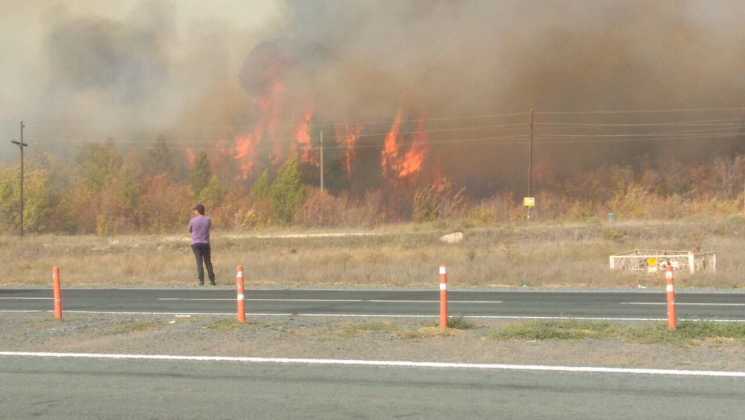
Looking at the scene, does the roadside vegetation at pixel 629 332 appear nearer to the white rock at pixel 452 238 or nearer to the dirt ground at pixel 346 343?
the dirt ground at pixel 346 343

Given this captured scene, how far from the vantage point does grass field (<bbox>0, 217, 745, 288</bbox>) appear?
19.8 meters

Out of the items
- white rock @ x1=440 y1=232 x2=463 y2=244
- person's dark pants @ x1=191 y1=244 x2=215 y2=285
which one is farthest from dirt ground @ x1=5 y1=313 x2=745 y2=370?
white rock @ x1=440 y1=232 x2=463 y2=244

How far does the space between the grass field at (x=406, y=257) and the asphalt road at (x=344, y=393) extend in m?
11.3

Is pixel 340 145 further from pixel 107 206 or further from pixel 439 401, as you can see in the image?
pixel 439 401

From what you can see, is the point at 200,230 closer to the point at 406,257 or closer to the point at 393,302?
the point at 393,302

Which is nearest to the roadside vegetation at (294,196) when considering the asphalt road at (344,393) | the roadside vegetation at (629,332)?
the roadside vegetation at (629,332)

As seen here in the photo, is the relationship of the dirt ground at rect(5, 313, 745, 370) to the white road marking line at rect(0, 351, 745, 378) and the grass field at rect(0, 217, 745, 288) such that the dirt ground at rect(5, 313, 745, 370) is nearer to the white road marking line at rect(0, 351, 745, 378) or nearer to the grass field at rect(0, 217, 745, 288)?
the white road marking line at rect(0, 351, 745, 378)

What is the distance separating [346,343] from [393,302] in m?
5.41

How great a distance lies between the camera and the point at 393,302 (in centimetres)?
1459

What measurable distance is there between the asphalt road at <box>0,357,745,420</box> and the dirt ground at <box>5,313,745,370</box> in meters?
0.71

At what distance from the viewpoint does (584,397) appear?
648 centimetres

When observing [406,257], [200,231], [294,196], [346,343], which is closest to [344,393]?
[346,343]

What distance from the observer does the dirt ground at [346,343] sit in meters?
8.16

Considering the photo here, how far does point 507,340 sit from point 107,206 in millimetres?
48681
